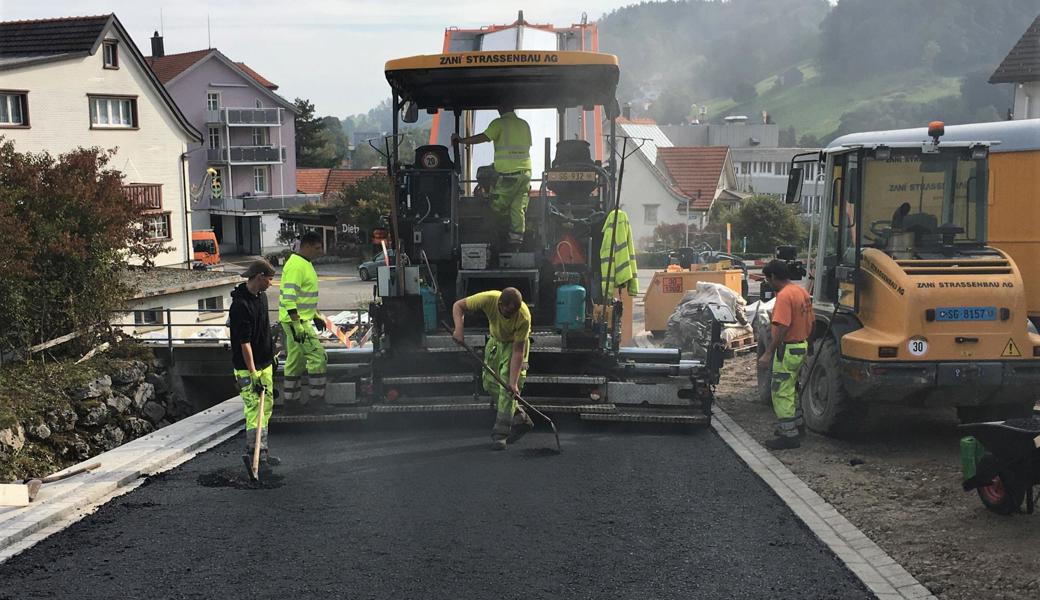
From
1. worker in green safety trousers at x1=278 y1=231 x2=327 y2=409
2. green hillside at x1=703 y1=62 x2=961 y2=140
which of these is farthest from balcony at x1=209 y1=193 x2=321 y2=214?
green hillside at x1=703 y1=62 x2=961 y2=140

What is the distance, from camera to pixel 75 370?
16.5 m

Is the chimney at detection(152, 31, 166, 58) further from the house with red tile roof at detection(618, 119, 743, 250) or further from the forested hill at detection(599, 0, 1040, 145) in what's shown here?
the forested hill at detection(599, 0, 1040, 145)

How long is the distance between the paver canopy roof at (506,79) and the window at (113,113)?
22.5m

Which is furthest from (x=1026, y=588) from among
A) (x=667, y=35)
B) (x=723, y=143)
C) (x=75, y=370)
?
(x=667, y=35)

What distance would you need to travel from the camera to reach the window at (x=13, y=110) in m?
27.1

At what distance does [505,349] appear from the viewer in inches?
348

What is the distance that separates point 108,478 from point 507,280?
4.13 metres

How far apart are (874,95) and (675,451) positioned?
5228 inches

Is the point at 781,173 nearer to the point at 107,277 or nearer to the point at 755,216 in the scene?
the point at 755,216

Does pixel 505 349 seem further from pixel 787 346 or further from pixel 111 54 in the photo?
pixel 111 54

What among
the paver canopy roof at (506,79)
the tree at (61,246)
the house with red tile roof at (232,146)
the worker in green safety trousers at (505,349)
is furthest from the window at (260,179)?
the worker in green safety trousers at (505,349)

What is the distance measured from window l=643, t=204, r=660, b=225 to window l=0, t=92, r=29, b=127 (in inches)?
1064

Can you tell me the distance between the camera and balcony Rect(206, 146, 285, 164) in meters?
51.8

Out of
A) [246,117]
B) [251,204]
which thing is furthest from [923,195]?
[246,117]
